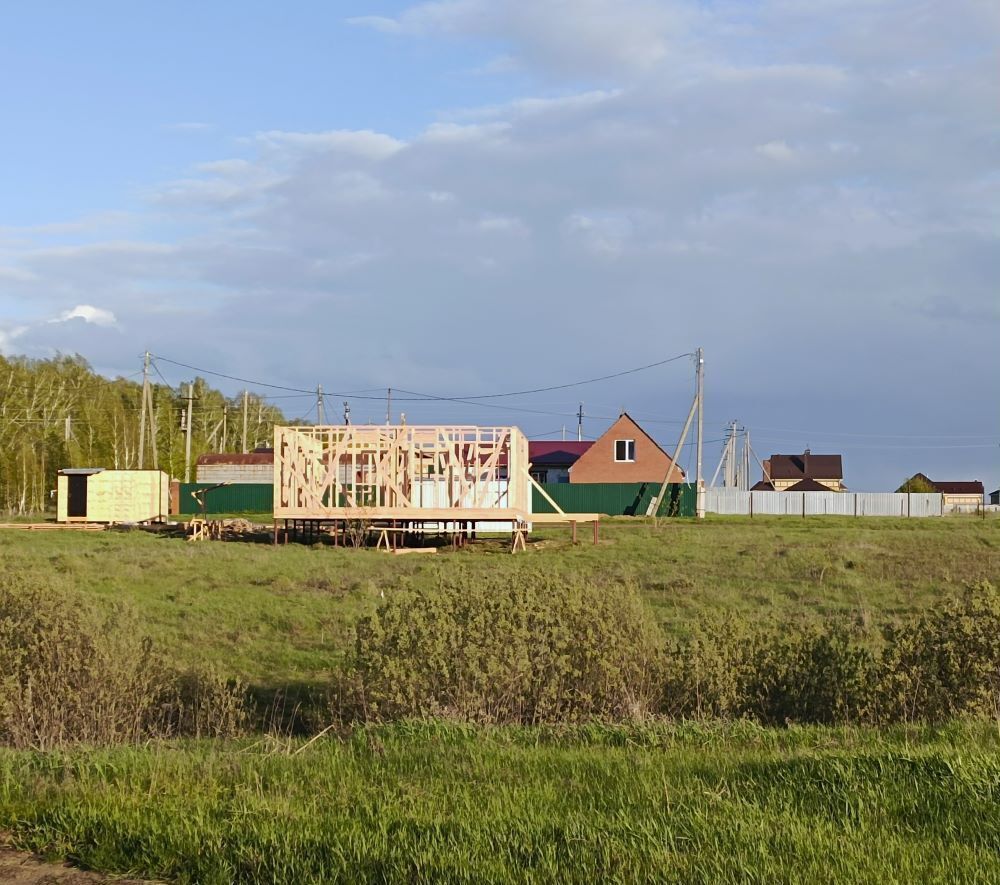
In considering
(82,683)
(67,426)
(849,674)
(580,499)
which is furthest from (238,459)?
→ (849,674)

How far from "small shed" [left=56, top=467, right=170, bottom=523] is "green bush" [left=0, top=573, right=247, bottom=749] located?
31440mm

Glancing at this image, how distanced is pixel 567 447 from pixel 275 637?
2120 inches

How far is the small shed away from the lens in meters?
40.1

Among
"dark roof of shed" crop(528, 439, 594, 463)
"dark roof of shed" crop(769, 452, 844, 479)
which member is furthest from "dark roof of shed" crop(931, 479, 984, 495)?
"dark roof of shed" crop(528, 439, 594, 463)

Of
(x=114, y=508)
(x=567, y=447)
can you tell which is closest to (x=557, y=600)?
(x=114, y=508)

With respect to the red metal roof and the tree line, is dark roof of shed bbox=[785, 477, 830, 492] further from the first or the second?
the tree line

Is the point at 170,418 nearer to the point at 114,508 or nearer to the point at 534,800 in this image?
the point at 114,508

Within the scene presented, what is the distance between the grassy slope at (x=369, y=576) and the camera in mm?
14164

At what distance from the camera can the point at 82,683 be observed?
8570 mm

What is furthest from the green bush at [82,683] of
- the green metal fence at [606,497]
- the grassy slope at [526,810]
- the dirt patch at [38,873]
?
the green metal fence at [606,497]

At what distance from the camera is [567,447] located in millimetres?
68000

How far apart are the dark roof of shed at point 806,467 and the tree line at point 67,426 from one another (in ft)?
163

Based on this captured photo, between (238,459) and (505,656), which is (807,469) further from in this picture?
(505,656)

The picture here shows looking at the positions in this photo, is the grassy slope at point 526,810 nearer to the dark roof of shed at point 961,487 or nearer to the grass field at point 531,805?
the grass field at point 531,805
